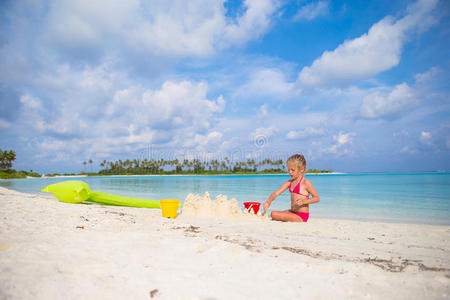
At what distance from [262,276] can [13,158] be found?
266 feet

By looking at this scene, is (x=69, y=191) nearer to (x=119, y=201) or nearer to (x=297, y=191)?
(x=119, y=201)

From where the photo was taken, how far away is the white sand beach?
82.0 inches

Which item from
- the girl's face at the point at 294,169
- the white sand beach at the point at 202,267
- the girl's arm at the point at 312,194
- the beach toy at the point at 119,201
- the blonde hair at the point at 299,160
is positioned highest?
the blonde hair at the point at 299,160

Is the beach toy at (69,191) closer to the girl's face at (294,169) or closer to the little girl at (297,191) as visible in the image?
the little girl at (297,191)

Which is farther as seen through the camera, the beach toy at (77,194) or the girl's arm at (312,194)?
the beach toy at (77,194)

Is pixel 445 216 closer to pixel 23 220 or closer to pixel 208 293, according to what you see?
pixel 208 293

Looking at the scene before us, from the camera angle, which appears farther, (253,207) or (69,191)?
(69,191)

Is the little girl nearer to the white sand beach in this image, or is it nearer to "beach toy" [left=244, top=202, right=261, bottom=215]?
"beach toy" [left=244, top=202, right=261, bottom=215]

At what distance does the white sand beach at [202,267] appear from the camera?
208cm

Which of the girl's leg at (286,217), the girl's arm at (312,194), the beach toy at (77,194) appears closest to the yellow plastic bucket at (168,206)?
the beach toy at (77,194)

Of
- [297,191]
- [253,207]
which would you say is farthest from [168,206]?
[297,191]

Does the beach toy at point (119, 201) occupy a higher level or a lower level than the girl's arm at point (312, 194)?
lower

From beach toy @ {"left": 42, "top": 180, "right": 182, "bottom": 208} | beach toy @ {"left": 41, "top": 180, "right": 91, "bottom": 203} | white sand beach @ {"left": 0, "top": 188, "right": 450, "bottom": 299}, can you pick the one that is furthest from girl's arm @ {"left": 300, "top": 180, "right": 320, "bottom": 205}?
beach toy @ {"left": 41, "top": 180, "right": 91, "bottom": 203}

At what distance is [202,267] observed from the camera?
2602 millimetres
